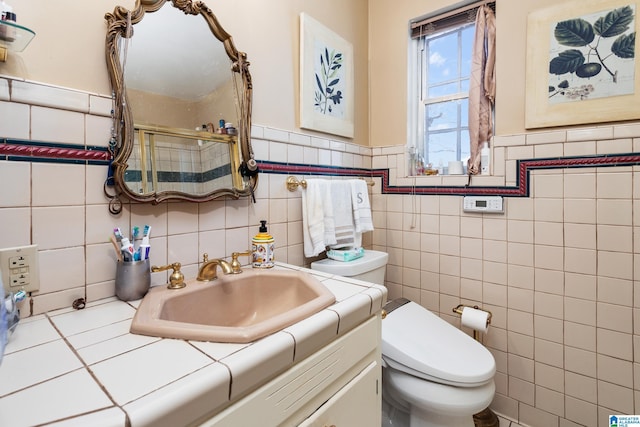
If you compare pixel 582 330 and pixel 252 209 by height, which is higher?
pixel 252 209

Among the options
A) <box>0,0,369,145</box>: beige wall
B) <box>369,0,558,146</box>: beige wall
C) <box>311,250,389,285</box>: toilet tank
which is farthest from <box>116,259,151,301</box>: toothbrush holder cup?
<box>369,0,558,146</box>: beige wall

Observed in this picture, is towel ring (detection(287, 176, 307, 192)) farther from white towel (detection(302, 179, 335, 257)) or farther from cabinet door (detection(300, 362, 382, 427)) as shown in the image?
cabinet door (detection(300, 362, 382, 427))

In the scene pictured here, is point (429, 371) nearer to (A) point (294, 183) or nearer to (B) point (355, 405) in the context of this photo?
(B) point (355, 405)

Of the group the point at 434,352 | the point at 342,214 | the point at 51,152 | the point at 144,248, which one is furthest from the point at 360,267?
the point at 51,152

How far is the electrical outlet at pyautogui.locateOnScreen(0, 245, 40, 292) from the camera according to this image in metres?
0.70

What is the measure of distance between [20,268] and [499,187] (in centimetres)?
177

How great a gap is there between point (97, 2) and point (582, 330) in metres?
2.10

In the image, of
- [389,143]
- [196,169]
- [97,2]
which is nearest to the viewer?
[97,2]

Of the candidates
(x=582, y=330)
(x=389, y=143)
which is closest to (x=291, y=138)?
(x=389, y=143)

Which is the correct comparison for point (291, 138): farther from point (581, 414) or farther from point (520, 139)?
point (581, 414)

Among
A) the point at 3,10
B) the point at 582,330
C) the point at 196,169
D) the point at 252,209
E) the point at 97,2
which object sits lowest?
the point at 582,330

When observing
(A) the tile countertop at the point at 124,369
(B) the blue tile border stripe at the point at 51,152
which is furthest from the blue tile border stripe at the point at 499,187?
(A) the tile countertop at the point at 124,369

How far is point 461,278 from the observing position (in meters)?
1.62

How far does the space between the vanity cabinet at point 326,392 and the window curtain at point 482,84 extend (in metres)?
1.13
